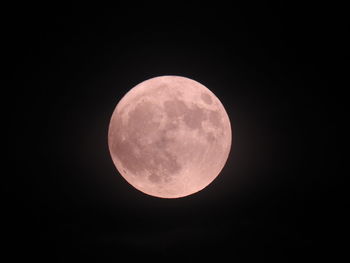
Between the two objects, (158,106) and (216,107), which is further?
(216,107)

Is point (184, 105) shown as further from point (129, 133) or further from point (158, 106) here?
point (129, 133)

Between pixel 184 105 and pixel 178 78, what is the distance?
36cm

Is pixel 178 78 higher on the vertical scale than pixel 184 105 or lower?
higher

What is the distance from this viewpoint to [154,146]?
331cm

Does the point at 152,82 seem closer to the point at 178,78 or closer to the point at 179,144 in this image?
the point at 178,78

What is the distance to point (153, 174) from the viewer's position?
3428 mm

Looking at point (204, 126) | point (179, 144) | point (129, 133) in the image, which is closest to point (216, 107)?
point (204, 126)

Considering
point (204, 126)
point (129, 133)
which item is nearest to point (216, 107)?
point (204, 126)

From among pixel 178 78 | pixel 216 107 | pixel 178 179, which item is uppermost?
pixel 178 78

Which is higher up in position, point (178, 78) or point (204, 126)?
point (178, 78)

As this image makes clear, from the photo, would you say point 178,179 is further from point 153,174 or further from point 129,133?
point 129,133

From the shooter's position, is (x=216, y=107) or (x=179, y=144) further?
(x=216, y=107)

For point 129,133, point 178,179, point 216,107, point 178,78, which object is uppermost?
point 178,78

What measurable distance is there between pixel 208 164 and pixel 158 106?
0.60 meters
